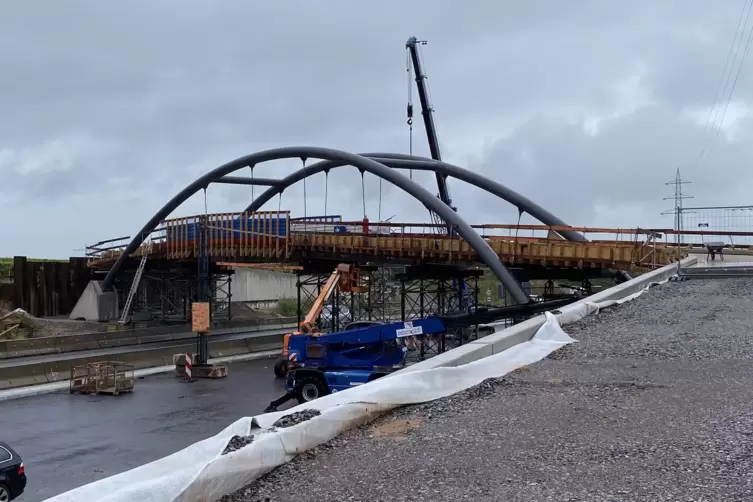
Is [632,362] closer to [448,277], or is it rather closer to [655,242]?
[655,242]

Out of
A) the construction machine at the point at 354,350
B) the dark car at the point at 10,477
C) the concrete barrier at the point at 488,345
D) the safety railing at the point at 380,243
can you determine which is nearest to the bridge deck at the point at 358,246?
the safety railing at the point at 380,243

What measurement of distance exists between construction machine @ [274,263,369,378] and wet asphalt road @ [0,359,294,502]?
2.52ft

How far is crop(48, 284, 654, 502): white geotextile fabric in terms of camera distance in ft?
17.2

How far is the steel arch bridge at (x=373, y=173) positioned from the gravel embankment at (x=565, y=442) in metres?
28.4

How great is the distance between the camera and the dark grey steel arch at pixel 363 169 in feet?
123

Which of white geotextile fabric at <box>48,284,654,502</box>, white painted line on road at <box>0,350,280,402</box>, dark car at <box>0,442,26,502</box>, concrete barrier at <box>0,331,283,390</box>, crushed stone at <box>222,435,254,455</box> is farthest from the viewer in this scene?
concrete barrier at <box>0,331,283,390</box>

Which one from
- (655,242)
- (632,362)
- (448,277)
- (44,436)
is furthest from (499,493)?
(448,277)

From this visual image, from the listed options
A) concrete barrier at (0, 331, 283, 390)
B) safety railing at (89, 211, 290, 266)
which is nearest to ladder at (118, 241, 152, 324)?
safety railing at (89, 211, 290, 266)

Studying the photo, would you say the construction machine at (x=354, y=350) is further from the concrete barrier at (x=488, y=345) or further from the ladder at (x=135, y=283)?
the ladder at (x=135, y=283)

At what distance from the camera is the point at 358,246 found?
1679 inches

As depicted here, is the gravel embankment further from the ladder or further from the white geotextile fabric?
the ladder

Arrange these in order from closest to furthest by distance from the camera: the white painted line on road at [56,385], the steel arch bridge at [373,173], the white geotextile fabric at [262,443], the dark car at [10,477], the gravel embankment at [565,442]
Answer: the white geotextile fabric at [262,443]
the gravel embankment at [565,442]
the dark car at [10,477]
the white painted line on road at [56,385]
the steel arch bridge at [373,173]

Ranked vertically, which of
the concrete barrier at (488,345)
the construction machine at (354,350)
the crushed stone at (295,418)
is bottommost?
the construction machine at (354,350)

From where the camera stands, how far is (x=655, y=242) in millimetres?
32750
